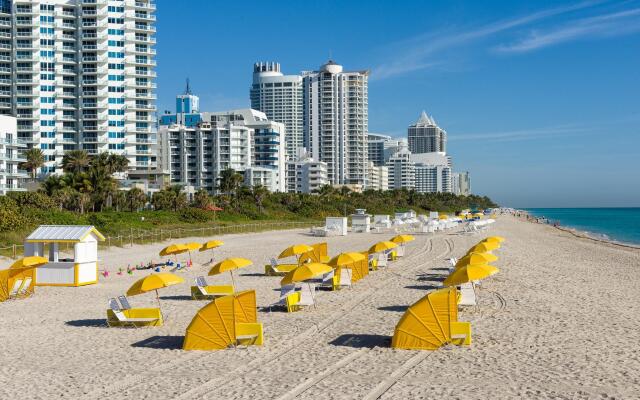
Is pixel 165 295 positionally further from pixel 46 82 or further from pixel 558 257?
pixel 46 82

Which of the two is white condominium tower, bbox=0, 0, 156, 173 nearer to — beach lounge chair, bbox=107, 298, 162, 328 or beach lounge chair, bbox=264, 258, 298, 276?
beach lounge chair, bbox=264, 258, 298, 276

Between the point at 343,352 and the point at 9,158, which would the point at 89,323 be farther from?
the point at 9,158

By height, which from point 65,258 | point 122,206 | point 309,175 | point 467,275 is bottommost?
point 65,258

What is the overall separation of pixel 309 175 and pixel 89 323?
13003cm

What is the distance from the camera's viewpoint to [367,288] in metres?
22.2

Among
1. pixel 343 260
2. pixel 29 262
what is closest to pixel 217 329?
pixel 343 260

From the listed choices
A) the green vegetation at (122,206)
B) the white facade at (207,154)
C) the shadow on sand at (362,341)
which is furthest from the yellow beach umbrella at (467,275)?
the white facade at (207,154)

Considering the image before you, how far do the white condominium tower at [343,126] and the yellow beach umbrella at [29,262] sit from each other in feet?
487

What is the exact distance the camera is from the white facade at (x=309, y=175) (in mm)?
146125

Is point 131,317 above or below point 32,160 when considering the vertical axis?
below

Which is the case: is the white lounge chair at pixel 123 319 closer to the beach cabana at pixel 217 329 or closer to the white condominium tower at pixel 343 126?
the beach cabana at pixel 217 329

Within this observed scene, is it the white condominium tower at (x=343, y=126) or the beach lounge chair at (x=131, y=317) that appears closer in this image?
the beach lounge chair at (x=131, y=317)

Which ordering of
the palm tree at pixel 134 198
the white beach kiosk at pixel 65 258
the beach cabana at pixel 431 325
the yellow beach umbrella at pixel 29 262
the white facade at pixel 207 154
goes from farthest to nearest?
1. the white facade at pixel 207 154
2. the palm tree at pixel 134 198
3. the white beach kiosk at pixel 65 258
4. the yellow beach umbrella at pixel 29 262
5. the beach cabana at pixel 431 325

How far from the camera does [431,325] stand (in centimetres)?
1318
